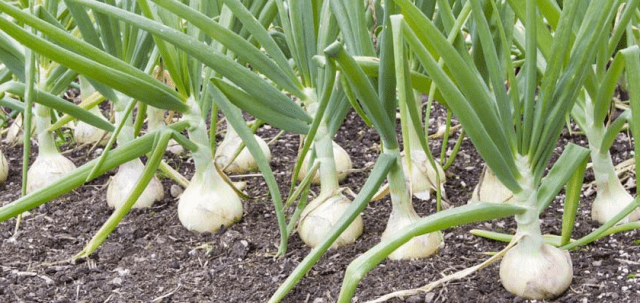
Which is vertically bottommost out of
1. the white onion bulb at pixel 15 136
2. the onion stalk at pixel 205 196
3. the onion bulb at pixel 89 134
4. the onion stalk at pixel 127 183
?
the white onion bulb at pixel 15 136

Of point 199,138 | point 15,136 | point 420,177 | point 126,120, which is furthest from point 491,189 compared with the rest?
point 15,136

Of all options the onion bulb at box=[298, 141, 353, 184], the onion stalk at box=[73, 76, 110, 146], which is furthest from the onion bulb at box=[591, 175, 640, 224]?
the onion stalk at box=[73, 76, 110, 146]

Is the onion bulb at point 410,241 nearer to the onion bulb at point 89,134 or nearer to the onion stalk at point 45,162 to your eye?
the onion stalk at point 45,162

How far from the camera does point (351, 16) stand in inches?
50.2

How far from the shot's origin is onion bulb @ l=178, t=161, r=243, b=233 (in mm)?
1524

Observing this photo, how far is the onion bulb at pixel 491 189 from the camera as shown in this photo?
56.9 inches

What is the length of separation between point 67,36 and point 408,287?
0.60 meters

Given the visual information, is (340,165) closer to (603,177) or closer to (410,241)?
(410,241)

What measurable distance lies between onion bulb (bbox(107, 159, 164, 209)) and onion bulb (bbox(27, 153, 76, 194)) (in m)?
0.15

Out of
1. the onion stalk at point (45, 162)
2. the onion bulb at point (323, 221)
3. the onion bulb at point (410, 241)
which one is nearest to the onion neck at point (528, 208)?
the onion bulb at point (410, 241)

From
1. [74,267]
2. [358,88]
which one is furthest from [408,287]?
[74,267]

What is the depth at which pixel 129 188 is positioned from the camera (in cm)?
167

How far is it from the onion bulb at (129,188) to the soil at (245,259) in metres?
0.03

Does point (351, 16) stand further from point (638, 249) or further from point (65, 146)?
point (65, 146)
